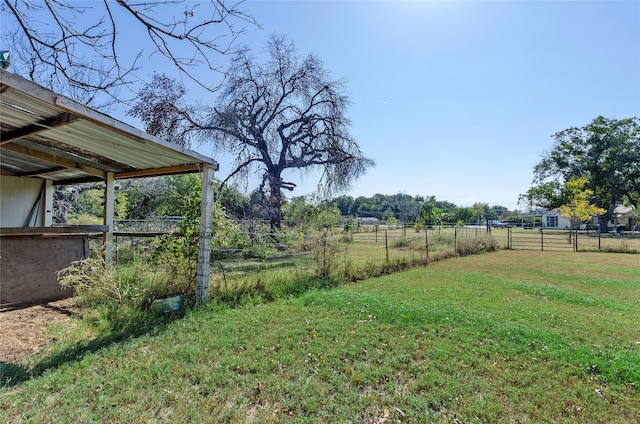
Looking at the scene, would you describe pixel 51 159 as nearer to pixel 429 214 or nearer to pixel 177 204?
pixel 177 204

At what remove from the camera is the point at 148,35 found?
2809 millimetres

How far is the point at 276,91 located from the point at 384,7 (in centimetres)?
1272

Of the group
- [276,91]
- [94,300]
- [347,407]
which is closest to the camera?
[347,407]

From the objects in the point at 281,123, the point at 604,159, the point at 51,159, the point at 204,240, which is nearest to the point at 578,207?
the point at 604,159

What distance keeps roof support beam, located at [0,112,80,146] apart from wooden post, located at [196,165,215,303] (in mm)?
1982

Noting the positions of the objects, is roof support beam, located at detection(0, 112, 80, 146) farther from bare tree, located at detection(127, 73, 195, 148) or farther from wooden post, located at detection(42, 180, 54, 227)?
bare tree, located at detection(127, 73, 195, 148)

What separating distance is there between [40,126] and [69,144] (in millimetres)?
1026

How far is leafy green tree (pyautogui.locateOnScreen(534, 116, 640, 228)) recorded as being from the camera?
30.4 metres

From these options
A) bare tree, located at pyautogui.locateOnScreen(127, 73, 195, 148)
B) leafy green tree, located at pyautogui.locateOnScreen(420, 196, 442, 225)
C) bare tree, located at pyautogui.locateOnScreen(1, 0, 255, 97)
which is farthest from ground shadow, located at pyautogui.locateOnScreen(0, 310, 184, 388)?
leafy green tree, located at pyautogui.locateOnScreen(420, 196, 442, 225)

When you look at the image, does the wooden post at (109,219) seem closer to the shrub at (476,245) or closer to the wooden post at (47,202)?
the wooden post at (47,202)

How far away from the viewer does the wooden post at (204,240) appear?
511 cm

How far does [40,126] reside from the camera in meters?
3.79

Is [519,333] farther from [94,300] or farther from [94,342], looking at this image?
[94,300]

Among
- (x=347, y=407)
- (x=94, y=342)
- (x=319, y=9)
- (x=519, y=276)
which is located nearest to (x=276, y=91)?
(x=319, y=9)
